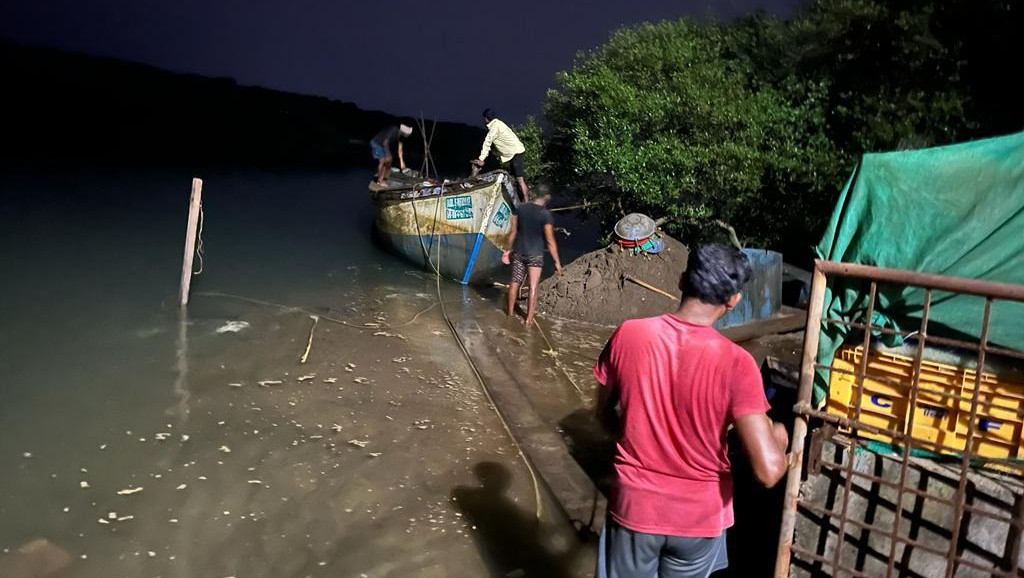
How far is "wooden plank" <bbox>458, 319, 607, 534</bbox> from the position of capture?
5.46 m

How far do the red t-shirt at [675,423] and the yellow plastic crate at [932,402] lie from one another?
1234mm

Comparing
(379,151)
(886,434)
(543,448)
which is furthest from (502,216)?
→ (886,434)

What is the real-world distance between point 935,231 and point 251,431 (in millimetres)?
5849

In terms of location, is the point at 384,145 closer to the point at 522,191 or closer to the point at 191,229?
the point at 522,191

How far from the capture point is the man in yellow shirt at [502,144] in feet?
45.5

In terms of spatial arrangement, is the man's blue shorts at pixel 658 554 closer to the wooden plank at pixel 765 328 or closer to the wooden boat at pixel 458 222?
the wooden plank at pixel 765 328

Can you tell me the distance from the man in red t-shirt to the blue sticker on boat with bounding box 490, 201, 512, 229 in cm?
1016

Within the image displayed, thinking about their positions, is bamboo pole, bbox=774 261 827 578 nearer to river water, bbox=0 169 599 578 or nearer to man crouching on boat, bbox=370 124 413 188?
river water, bbox=0 169 599 578

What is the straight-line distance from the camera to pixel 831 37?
1145 centimetres

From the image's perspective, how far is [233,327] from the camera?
9.75 m

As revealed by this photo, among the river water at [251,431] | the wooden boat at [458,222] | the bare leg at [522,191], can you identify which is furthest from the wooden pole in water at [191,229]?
the bare leg at [522,191]

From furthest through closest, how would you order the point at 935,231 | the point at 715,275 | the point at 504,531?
1. the point at 504,531
2. the point at 935,231
3. the point at 715,275

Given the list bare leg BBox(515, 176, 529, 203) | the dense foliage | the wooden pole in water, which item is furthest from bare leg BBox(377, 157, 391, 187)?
the wooden pole in water

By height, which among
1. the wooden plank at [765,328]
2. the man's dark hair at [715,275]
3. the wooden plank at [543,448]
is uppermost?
the man's dark hair at [715,275]
